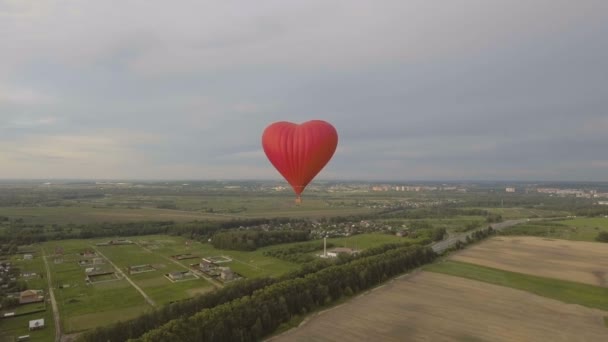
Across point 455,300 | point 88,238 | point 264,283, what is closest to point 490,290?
point 455,300

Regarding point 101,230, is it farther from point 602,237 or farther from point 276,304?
point 602,237

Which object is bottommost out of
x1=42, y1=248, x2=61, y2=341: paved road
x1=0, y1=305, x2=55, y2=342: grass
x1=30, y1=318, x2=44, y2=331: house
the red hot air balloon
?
x1=0, y1=305, x2=55, y2=342: grass

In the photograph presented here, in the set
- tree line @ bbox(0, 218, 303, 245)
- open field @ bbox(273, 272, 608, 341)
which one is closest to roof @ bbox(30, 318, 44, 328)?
open field @ bbox(273, 272, 608, 341)

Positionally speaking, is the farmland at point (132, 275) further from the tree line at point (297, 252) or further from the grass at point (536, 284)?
the grass at point (536, 284)

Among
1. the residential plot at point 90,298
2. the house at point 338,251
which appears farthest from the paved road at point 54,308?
the house at point 338,251

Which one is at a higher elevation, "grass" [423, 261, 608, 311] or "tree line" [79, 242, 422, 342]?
"tree line" [79, 242, 422, 342]

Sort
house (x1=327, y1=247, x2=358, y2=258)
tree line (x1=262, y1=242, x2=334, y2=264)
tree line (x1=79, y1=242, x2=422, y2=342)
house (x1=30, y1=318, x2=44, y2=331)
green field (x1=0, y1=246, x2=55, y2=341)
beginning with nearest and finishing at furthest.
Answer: tree line (x1=79, y1=242, x2=422, y2=342), green field (x1=0, y1=246, x2=55, y2=341), house (x1=30, y1=318, x2=44, y2=331), tree line (x1=262, y1=242, x2=334, y2=264), house (x1=327, y1=247, x2=358, y2=258)

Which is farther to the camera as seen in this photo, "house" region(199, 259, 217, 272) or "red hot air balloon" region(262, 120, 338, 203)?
"house" region(199, 259, 217, 272)

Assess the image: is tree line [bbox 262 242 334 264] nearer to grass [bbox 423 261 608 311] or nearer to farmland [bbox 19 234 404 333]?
farmland [bbox 19 234 404 333]
